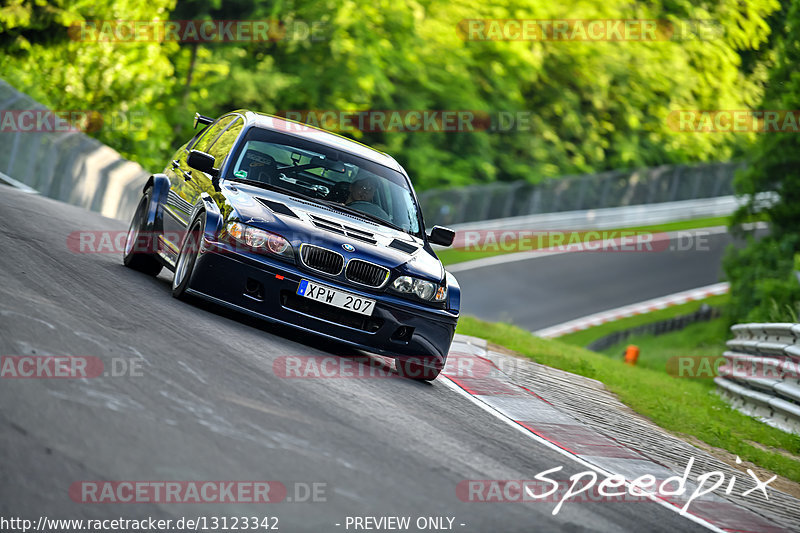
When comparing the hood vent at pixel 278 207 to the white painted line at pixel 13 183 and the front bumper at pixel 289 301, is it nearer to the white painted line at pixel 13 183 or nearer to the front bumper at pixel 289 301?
the front bumper at pixel 289 301

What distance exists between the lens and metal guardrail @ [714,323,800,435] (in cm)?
1220

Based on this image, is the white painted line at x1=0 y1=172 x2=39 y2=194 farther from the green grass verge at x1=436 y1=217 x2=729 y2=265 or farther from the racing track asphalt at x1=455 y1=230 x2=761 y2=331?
the green grass verge at x1=436 y1=217 x2=729 y2=265

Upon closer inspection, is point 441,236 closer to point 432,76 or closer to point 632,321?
point 632,321

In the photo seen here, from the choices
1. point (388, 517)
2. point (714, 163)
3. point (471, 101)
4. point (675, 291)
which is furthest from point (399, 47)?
point (388, 517)

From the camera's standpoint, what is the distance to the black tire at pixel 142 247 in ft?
34.2

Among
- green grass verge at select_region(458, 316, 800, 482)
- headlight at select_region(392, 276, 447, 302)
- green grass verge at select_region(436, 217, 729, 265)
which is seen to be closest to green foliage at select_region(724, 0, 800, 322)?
green grass verge at select_region(436, 217, 729, 265)

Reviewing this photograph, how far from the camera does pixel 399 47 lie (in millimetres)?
39750

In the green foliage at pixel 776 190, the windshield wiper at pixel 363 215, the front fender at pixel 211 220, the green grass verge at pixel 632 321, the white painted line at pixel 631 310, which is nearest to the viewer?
the front fender at pixel 211 220

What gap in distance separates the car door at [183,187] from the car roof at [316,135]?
0.50 metres

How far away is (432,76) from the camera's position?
1630 inches

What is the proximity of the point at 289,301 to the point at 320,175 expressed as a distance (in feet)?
5.74

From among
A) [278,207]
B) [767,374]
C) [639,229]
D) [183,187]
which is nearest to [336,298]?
[278,207]

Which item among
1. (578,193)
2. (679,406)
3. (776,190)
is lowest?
(679,406)

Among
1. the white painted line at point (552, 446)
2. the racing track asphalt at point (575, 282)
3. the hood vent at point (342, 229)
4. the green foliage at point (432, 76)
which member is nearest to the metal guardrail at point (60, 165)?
the green foliage at point (432, 76)
